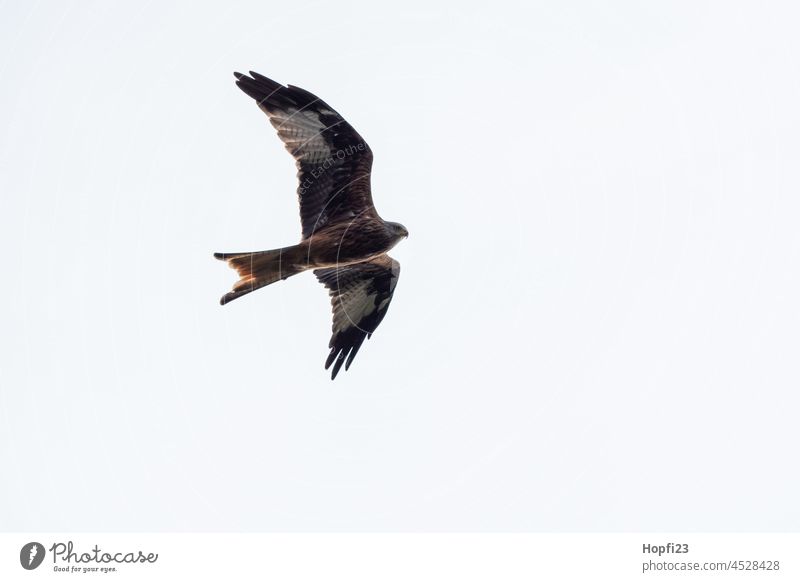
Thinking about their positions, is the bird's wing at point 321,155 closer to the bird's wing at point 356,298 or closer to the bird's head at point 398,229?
the bird's head at point 398,229

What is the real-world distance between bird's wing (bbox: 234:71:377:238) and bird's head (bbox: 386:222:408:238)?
320 mm

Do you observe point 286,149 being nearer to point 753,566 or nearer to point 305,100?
point 305,100

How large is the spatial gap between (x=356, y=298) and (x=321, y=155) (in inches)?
94.5

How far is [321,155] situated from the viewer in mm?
13891

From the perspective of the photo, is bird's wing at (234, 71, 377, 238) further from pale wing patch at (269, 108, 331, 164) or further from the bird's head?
the bird's head

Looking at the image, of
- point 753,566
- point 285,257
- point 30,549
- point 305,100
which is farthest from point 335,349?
point 753,566

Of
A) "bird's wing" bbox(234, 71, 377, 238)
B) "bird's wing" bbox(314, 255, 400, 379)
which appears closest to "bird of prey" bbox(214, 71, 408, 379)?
"bird's wing" bbox(234, 71, 377, 238)

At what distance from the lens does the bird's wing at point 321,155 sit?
13.7 m

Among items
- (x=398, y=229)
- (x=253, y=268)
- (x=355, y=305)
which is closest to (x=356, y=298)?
(x=355, y=305)

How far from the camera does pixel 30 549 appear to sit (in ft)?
46.1

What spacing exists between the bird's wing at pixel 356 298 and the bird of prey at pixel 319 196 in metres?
0.87

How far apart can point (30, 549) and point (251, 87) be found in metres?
6.10

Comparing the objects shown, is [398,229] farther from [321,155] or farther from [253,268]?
[253,268]

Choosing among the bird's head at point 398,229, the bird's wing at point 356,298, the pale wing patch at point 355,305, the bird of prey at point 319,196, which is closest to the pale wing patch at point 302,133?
the bird of prey at point 319,196
